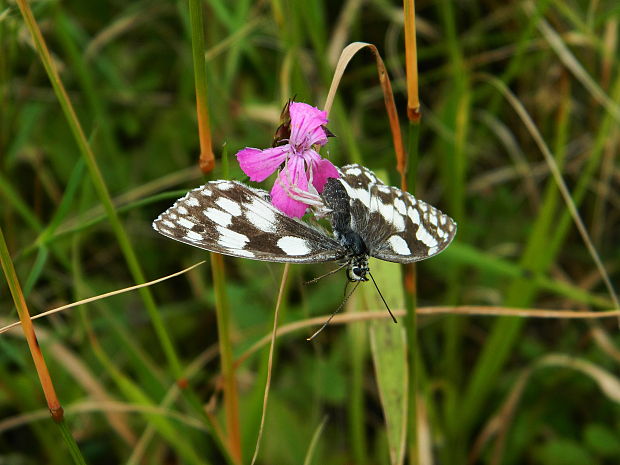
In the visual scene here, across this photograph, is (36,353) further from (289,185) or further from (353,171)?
(353,171)

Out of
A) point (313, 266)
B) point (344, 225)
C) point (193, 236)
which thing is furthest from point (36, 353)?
point (313, 266)

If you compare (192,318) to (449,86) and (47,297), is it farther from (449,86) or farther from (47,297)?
(449,86)

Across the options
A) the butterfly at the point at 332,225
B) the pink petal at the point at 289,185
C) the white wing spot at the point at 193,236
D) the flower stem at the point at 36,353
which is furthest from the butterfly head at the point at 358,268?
the flower stem at the point at 36,353

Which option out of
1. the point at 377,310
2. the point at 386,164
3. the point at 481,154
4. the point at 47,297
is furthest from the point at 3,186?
the point at 481,154

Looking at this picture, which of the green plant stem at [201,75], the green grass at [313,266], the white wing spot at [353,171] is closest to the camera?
the green plant stem at [201,75]

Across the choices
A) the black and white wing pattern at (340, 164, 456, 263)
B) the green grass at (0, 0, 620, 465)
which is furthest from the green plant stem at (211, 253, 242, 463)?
the black and white wing pattern at (340, 164, 456, 263)

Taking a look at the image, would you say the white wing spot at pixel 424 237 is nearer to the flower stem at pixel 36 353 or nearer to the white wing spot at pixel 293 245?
the white wing spot at pixel 293 245
